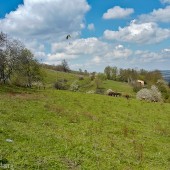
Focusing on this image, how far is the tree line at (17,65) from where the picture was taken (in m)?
74.1

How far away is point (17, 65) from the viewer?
260 feet

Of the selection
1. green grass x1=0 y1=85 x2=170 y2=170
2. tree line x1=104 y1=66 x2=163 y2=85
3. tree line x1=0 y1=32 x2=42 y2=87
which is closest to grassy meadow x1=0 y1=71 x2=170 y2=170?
green grass x1=0 y1=85 x2=170 y2=170

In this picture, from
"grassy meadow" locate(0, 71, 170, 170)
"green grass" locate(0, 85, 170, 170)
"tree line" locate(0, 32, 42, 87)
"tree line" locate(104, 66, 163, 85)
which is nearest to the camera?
"grassy meadow" locate(0, 71, 170, 170)

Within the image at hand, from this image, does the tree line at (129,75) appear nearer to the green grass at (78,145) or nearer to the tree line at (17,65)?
the tree line at (17,65)

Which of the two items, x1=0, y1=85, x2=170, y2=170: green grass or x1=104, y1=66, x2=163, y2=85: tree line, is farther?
x1=104, y1=66, x2=163, y2=85: tree line

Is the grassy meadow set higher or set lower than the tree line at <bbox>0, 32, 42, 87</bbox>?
lower

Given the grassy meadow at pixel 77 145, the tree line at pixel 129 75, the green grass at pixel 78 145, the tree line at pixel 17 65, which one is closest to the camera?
the grassy meadow at pixel 77 145

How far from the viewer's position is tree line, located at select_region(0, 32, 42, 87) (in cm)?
7406

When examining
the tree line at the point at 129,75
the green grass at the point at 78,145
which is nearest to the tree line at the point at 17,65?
the green grass at the point at 78,145

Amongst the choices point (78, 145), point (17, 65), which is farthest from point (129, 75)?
point (78, 145)

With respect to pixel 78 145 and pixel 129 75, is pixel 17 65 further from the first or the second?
pixel 129 75

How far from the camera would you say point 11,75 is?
78.9 m

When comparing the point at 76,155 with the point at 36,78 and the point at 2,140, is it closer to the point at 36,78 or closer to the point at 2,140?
the point at 2,140

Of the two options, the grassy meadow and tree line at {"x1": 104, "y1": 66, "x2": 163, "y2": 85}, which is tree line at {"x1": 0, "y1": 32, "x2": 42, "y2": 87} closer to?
the grassy meadow
